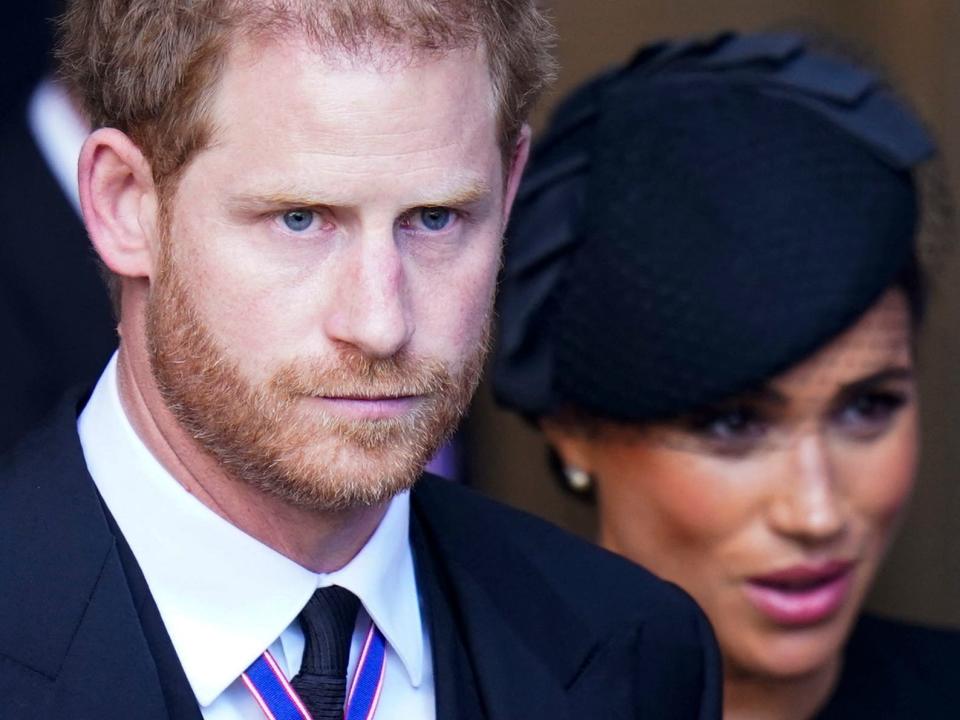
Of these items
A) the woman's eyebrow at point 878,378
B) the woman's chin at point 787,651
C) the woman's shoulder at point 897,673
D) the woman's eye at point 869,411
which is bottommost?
the woman's shoulder at point 897,673

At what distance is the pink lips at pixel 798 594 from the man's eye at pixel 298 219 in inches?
54.1

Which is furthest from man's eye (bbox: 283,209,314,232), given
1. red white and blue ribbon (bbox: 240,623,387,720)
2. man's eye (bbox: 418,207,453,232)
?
red white and blue ribbon (bbox: 240,623,387,720)

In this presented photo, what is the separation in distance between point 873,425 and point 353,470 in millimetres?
1342

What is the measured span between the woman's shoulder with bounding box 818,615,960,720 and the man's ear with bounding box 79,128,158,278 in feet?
5.84

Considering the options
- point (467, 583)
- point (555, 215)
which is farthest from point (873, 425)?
point (467, 583)

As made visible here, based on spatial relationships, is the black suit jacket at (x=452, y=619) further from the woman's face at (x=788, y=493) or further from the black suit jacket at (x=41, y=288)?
the black suit jacket at (x=41, y=288)

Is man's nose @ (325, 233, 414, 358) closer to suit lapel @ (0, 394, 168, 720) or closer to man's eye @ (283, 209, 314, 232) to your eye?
man's eye @ (283, 209, 314, 232)

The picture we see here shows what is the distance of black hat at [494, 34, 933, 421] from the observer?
10.8ft

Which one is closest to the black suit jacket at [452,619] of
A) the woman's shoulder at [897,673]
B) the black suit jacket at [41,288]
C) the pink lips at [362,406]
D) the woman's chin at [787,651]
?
the pink lips at [362,406]

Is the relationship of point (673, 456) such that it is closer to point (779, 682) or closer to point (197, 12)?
point (779, 682)

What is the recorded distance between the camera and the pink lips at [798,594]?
135 inches

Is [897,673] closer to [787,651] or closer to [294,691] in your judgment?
[787,651]

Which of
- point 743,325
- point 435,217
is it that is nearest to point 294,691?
point 435,217

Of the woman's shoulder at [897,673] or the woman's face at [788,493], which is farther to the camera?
the woman's shoulder at [897,673]
